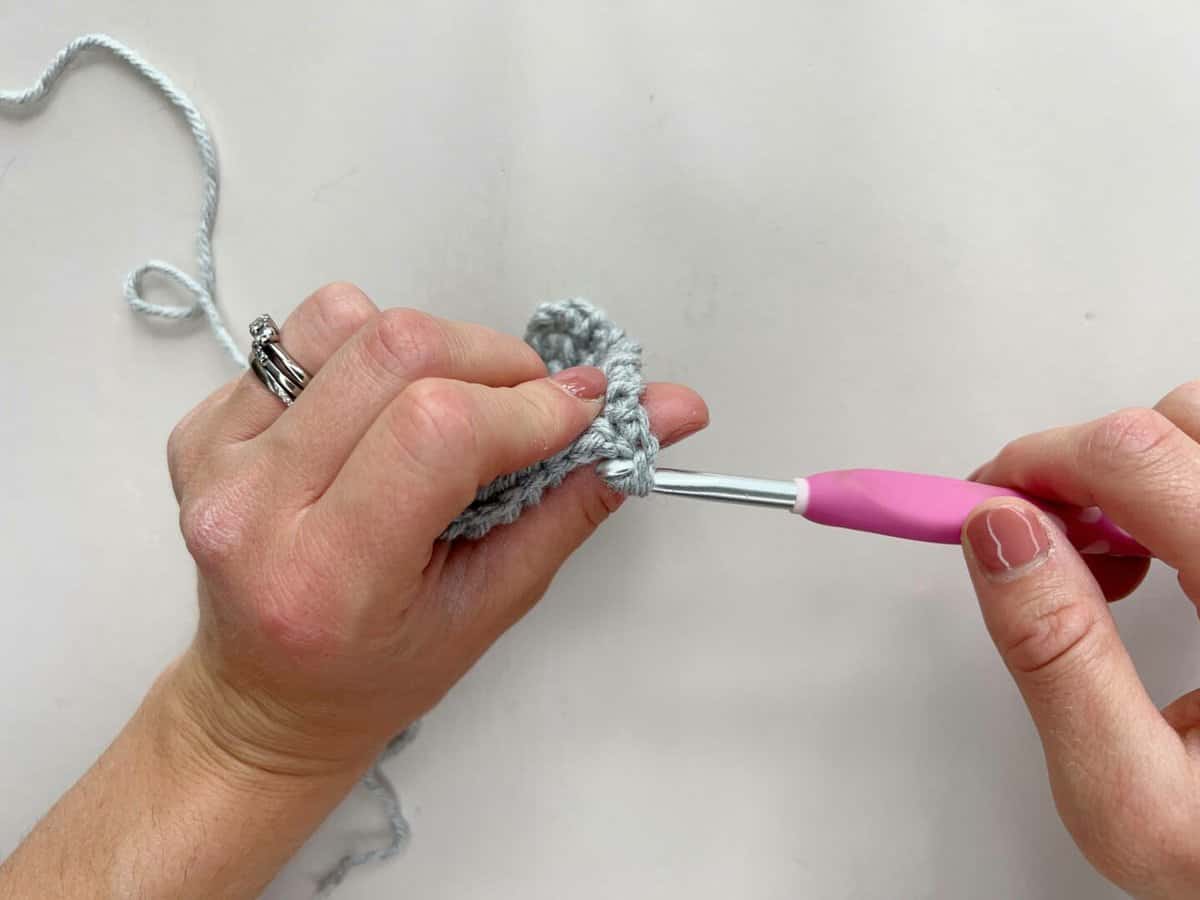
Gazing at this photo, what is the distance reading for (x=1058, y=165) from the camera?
0.82 m

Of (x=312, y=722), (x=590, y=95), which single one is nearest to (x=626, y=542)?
(x=312, y=722)

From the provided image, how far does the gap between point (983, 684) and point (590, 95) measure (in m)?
0.74

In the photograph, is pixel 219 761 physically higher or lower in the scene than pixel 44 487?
lower

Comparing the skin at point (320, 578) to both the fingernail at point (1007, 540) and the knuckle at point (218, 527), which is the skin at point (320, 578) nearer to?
the knuckle at point (218, 527)

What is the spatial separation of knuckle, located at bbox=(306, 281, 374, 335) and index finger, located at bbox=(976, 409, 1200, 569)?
59 cm

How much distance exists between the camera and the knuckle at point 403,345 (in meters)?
0.60

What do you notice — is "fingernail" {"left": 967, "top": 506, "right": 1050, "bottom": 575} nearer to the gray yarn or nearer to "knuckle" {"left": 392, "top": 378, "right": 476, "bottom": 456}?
the gray yarn

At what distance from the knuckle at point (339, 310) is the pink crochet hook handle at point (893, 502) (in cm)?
39

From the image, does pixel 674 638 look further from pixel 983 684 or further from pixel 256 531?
pixel 256 531

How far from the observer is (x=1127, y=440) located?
616 millimetres

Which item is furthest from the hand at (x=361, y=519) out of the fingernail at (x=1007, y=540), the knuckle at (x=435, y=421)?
the fingernail at (x=1007, y=540)

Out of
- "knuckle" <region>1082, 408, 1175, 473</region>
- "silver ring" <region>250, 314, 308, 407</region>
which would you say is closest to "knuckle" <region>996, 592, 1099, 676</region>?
"knuckle" <region>1082, 408, 1175, 473</region>

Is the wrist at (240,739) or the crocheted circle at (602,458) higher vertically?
the crocheted circle at (602,458)

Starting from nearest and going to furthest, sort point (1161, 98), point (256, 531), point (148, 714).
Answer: point (256, 531), point (148, 714), point (1161, 98)
